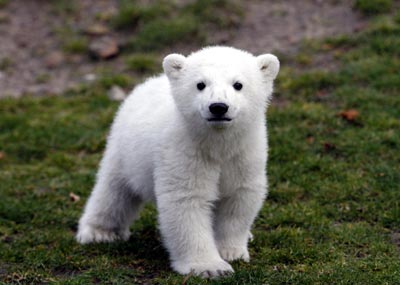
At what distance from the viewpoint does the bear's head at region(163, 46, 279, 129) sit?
19.7 ft

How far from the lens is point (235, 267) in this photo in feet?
21.7

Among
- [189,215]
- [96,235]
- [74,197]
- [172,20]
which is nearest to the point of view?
[189,215]

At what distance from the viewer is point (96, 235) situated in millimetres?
7707

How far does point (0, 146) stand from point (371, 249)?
5.63 meters

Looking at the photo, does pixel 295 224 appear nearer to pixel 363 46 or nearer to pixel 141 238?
pixel 141 238

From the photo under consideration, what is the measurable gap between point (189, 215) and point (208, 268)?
46 cm

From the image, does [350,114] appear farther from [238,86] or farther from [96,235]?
[238,86]

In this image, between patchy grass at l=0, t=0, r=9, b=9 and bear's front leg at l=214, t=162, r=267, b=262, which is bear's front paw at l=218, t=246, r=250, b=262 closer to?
bear's front leg at l=214, t=162, r=267, b=262

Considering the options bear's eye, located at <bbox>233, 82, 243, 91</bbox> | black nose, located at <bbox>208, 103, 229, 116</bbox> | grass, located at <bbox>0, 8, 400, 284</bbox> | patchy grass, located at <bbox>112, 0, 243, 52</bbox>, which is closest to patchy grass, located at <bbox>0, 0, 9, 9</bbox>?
patchy grass, located at <bbox>112, 0, 243, 52</bbox>

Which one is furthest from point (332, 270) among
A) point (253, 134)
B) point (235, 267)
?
point (253, 134)

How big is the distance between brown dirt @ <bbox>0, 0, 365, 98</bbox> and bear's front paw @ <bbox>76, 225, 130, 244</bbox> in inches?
193

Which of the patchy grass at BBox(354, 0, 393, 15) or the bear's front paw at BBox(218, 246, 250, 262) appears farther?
the patchy grass at BBox(354, 0, 393, 15)

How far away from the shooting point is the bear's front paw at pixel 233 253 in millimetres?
6797

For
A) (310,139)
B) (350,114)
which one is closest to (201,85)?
(310,139)
